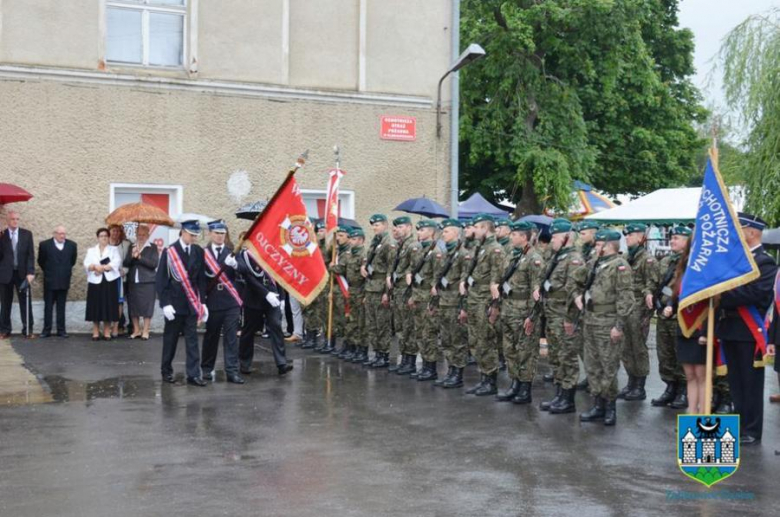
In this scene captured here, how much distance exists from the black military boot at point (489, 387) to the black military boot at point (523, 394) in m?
0.59

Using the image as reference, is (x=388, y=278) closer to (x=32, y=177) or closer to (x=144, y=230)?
(x=144, y=230)

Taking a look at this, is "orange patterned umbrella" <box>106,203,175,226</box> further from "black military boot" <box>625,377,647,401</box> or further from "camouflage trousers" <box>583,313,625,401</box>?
"camouflage trousers" <box>583,313,625,401</box>

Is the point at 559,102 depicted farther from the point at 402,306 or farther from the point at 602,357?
the point at 602,357

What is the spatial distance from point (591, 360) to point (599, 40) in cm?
2349

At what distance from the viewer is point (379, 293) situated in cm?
1379

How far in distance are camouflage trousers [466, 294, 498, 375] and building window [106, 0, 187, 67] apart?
335 inches

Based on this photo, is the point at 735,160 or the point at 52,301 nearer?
the point at 52,301

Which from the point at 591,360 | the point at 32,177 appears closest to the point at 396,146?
the point at 32,177

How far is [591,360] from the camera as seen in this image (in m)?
9.95

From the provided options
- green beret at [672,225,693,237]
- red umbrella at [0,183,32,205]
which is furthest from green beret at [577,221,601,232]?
red umbrella at [0,183,32,205]

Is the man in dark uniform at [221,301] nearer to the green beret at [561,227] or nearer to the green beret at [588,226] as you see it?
the green beret at [561,227]

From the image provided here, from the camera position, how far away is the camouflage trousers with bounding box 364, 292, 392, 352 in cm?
1360

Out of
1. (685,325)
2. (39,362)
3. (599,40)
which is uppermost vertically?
(599,40)

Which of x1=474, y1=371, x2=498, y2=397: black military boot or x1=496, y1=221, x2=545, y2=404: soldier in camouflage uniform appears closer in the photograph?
x1=496, y1=221, x2=545, y2=404: soldier in camouflage uniform
